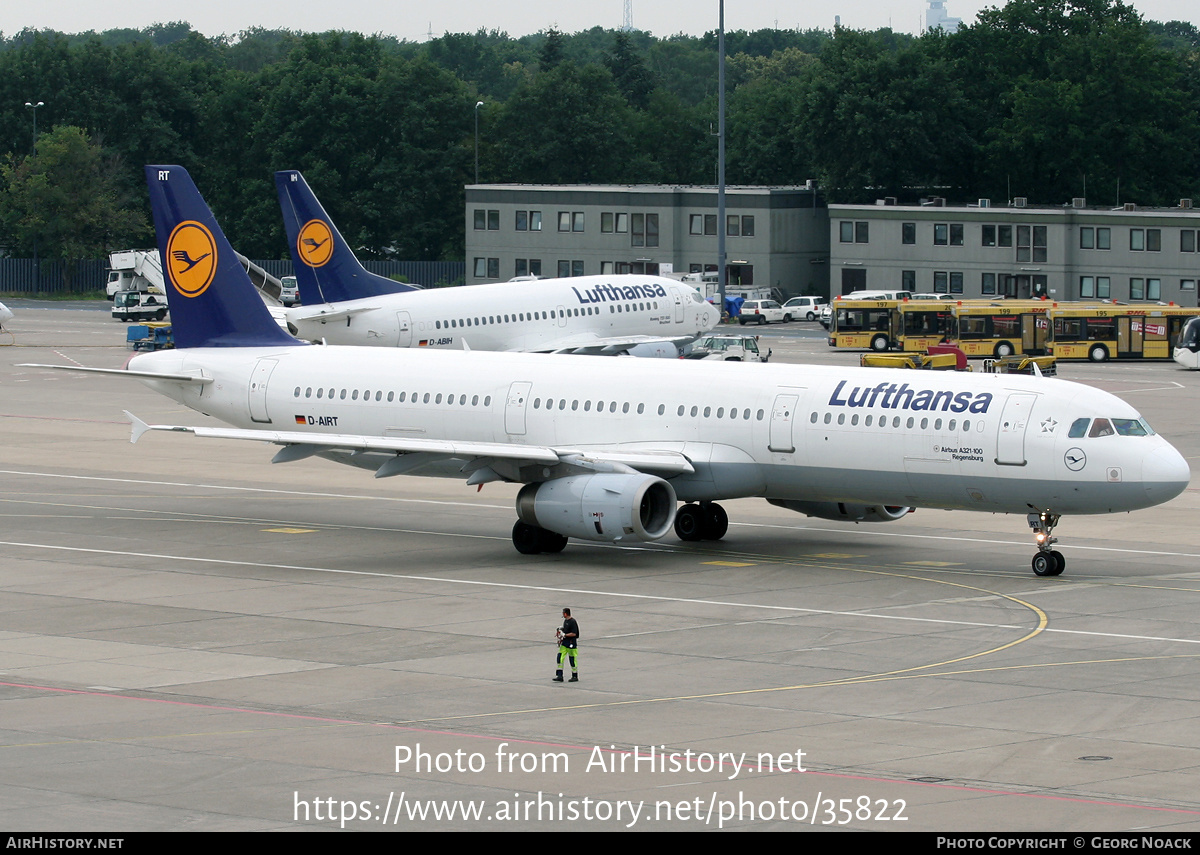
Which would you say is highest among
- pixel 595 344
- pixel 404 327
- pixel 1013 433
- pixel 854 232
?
pixel 854 232

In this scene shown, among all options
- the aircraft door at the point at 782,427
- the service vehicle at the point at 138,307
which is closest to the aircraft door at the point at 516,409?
the aircraft door at the point at 782,427

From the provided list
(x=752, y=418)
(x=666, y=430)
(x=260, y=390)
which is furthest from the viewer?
(x=260, y=390)

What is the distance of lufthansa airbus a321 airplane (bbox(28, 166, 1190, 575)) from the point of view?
3800 centimetres

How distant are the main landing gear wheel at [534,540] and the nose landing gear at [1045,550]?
10.9 metres

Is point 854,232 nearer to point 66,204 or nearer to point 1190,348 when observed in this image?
point 1190,348

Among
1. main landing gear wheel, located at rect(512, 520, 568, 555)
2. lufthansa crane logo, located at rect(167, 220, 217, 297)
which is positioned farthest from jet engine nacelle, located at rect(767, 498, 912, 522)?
lufthansa crane logo, located at rect(167, 220, 217, 297)

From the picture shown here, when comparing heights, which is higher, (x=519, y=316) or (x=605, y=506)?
(x=519, y=316)

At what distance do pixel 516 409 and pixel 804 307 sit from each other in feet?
288

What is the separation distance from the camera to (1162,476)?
122ft

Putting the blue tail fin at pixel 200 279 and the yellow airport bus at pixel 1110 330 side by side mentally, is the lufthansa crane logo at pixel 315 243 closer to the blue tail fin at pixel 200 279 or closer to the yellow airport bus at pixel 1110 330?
the blue tail fin at pixel 200 279

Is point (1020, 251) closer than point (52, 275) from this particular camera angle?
Yes

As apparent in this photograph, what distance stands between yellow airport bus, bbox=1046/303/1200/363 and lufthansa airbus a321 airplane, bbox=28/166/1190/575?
59323 mm

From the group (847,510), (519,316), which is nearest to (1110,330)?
(519,316)

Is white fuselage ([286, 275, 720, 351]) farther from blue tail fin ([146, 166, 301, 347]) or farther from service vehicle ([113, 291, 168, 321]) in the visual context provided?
service vehicle ([113, 291, 168, 321])
